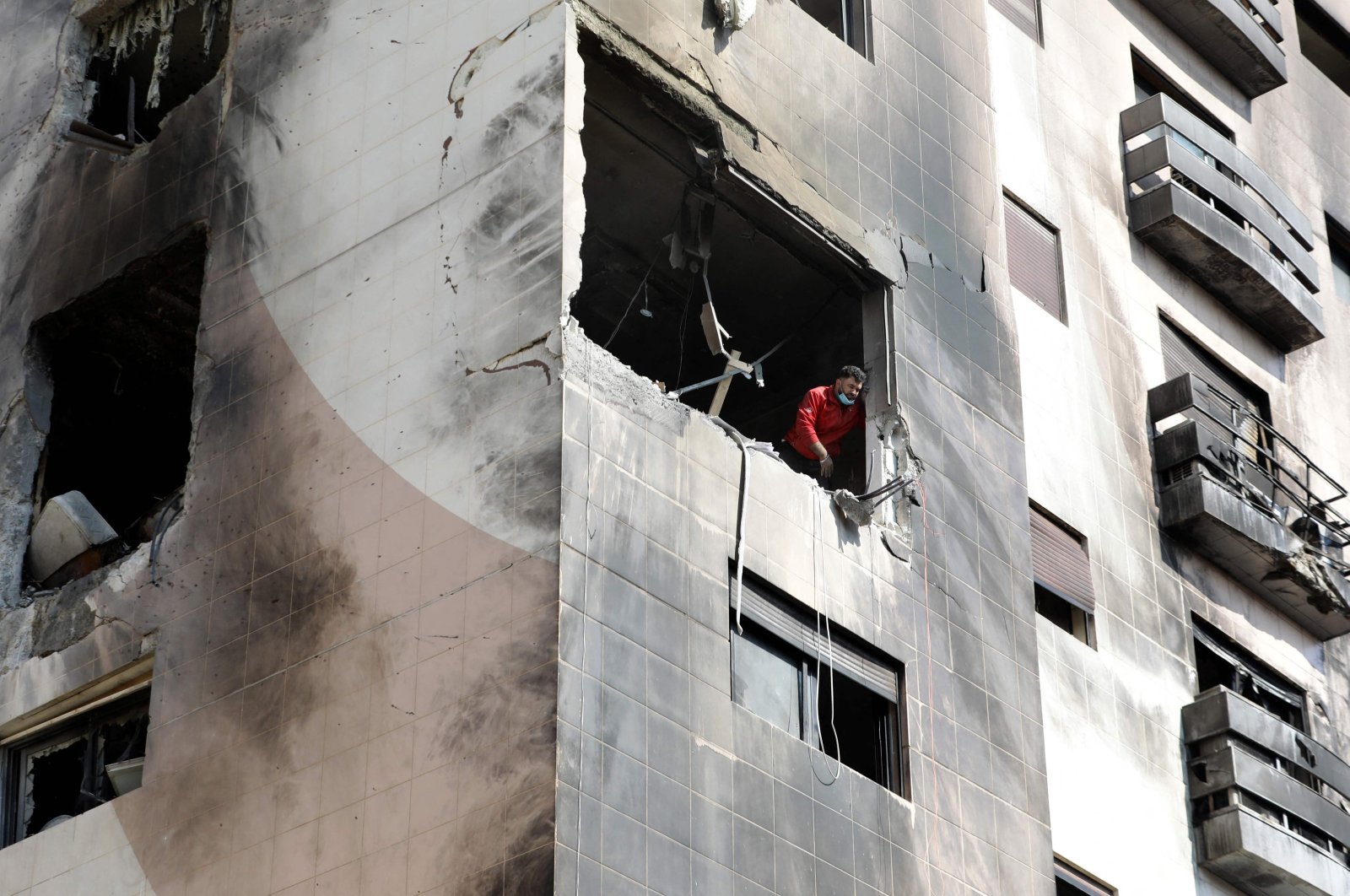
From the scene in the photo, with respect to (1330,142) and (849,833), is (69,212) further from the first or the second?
(1330,142)

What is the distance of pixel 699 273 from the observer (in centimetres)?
2173

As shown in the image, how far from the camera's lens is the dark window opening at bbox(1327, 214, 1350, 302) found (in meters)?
31.3

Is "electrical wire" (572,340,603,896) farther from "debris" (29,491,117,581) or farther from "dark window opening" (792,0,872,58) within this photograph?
"dark window opening" (792,0,872,58)

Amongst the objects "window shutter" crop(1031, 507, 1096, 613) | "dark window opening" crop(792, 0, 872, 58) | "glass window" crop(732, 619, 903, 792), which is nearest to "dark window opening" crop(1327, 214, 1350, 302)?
"window shutter" crop(1031, 507, 1096, 613)

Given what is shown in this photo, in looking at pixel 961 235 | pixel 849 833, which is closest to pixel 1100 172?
pixel 961 235

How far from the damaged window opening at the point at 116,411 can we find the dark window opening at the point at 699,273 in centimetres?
412

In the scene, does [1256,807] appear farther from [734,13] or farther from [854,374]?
[734,13]

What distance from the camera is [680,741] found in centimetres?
1603

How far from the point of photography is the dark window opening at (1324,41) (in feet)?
111

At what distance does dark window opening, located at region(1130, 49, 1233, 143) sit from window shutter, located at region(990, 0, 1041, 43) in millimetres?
2265

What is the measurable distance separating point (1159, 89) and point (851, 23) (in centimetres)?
798

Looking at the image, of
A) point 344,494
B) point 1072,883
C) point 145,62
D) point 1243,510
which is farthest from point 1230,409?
point 145,62

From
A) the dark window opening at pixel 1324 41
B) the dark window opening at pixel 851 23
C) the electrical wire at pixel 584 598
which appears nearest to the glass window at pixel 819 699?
the electrical wire at pixel 584 598

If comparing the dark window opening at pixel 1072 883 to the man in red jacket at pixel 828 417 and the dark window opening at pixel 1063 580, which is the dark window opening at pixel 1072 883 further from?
the man in red jacket at pixel 828 417
